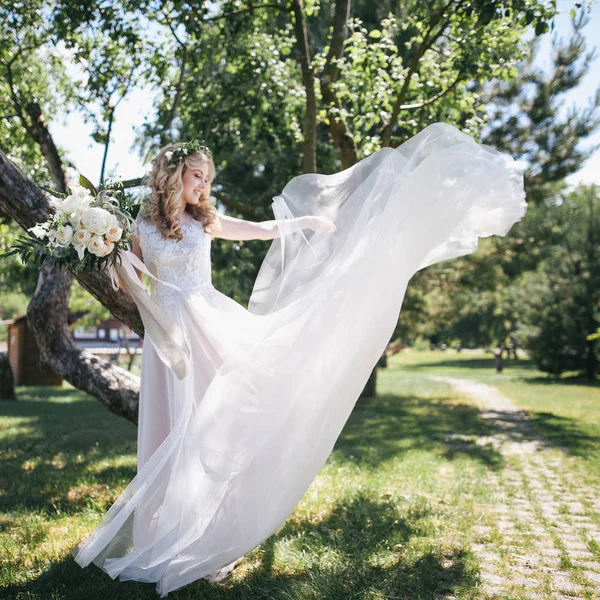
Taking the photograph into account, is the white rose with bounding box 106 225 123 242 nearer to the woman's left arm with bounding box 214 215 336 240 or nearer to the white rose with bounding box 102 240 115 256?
the white rose with bounding box 102 240 115 256

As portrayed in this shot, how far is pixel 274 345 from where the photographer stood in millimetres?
3615

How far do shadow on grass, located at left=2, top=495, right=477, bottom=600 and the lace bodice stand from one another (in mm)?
1684

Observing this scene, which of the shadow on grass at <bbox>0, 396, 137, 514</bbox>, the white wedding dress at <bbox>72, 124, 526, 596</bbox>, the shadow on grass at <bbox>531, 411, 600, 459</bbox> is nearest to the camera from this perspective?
the white wedding dress at <bbox>72, 124, 526, 596</bbox>

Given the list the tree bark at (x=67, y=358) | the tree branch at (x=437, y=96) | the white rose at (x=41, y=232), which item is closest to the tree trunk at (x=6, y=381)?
the tree bark at (x=67, y=358)

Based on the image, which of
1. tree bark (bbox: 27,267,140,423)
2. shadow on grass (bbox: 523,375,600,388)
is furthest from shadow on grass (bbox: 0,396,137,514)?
shadow on grass (bbox: 523,375,600,388)

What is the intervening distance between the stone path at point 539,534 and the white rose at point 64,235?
10.1 feet

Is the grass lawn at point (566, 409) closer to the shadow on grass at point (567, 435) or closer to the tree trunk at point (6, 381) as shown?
the shadow on grass at point (567, 435)

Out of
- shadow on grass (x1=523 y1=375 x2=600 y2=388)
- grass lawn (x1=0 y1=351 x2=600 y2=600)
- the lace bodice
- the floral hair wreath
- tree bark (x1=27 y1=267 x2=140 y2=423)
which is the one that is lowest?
shadow on grass (x1=523 y1=375 x2=600 y2=388)

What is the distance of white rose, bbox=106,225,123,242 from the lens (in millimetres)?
3543

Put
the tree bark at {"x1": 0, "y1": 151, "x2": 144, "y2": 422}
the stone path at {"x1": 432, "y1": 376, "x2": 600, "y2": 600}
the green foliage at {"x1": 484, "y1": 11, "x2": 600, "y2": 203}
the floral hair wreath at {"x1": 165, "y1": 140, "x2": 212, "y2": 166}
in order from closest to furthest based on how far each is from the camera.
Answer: the stone path at {"x1": 432, "y1": 376, "x2": 600, "y2": 600}
the floral hair wreath at {"x1": 165, "y1": 140, "x2": 212, "y2": 166}
the tree bark at {"x1": 0, "y1": 151, "x2": 144, "y2": 422}
the green foliage at {"x1": 484, "y1": 11, "x2": 600, "y2": 203}

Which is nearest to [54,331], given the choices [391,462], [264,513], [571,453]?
[264,513]

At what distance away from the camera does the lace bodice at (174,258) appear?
3.91 meters

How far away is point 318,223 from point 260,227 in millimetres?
402

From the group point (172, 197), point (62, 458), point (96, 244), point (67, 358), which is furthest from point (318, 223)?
point (62, 458)
